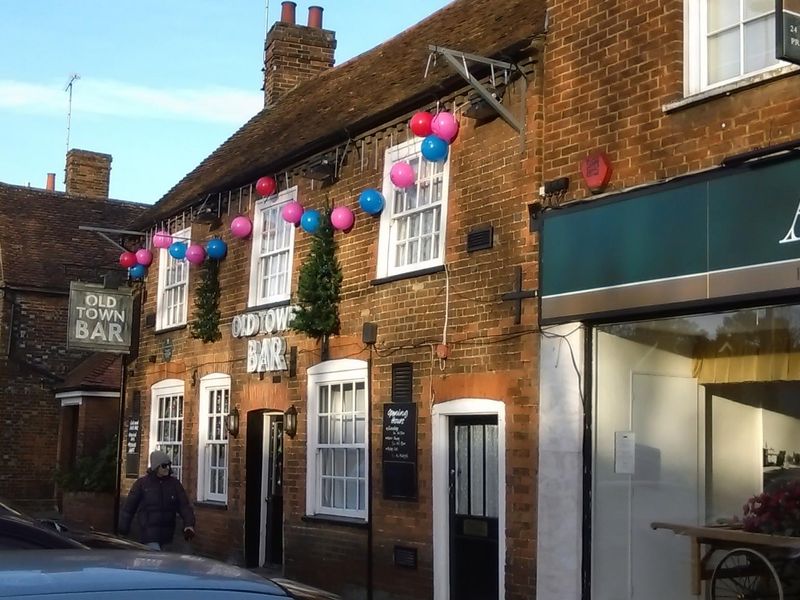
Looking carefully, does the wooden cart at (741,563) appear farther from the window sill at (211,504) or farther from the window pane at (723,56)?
the window sill at (211,504)

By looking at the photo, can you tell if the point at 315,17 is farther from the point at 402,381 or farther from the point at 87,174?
the point at 87,174

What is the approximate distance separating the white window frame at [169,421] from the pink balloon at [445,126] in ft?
26.1

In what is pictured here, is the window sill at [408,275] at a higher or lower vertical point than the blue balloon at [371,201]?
lower

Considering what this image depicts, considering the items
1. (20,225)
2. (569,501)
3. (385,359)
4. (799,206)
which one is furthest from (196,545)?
(20,225)

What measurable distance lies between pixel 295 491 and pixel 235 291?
11.2 feet

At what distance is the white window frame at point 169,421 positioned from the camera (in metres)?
17.2

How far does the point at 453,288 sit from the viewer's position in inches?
421

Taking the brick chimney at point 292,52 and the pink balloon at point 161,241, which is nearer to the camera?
the pink balloon at point 161,241

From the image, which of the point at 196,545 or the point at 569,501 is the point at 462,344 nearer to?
the point at 569,501

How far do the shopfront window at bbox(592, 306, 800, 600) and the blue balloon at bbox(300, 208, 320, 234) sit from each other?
16.0 feet

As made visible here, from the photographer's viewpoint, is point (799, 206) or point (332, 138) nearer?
point (799, 206)

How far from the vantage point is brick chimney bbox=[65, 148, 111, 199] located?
31016 mm

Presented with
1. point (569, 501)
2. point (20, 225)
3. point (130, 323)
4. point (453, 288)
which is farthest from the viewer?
point (20, 225)

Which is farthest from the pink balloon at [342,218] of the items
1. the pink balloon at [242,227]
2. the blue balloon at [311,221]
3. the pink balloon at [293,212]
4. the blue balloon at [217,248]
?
the blue balloon at [217,248]
